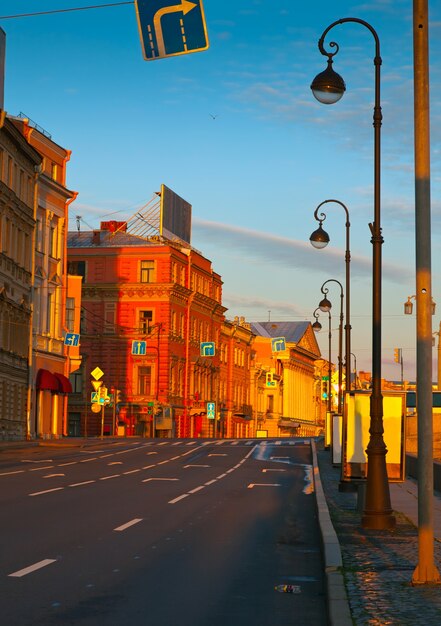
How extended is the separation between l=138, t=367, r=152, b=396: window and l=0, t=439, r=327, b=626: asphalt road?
60.4 m

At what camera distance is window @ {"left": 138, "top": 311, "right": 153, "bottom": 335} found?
93.2 m

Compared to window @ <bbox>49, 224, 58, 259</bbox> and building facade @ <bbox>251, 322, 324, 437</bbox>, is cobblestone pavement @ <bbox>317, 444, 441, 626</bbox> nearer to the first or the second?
window @ <bbox>49, 224, 58, 259</bbox>

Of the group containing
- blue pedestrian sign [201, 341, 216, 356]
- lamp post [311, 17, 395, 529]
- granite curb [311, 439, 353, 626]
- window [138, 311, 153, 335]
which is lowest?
granite curb [311, 439, 353, 626]

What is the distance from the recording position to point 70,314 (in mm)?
70812

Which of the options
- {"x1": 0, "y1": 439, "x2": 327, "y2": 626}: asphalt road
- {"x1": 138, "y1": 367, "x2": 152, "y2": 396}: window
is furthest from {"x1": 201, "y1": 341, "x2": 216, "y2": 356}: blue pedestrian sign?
{"x1": 0, "y1": 439, "x2": 327, "y2": 626}: asphalt road

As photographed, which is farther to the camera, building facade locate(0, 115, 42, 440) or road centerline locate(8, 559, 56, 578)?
building facade locate(0, 115, 42, 440)

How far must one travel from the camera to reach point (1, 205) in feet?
178

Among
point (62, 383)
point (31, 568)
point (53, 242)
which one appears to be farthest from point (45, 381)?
point (31, 568)

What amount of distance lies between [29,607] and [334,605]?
2670 mm

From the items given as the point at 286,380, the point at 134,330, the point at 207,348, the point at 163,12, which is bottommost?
the point at 286,380

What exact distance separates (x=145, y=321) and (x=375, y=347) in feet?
250

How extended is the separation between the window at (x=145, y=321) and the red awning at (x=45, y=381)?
95.0 feet

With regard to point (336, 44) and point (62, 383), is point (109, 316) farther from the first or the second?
point (336, 44)

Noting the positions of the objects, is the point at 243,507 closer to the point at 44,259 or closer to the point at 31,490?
the point at 31,490
